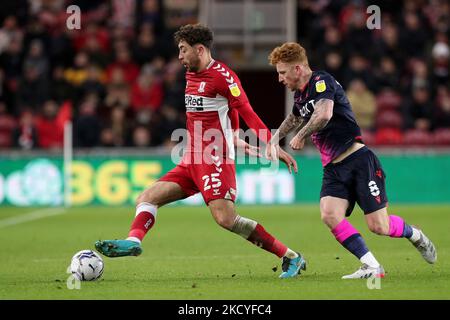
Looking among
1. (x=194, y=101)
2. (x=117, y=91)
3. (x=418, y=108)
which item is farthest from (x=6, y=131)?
(x=194, y=101)

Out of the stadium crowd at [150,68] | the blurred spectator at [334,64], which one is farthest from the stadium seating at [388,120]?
the blurred spectator at [334,64]

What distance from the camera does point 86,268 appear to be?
8.56m

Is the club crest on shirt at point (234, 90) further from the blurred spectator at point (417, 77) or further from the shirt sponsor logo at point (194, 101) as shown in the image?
the blurred spectator at point (417, 77)

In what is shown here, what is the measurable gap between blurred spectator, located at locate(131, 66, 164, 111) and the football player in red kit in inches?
456

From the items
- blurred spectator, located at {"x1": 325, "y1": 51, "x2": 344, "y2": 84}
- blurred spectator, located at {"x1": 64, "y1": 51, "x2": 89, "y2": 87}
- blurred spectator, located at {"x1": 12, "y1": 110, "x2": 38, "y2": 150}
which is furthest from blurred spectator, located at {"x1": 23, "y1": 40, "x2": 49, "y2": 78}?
blurred spectator, located at {"x1": 325, "y1": 51, "x2": 344, "y2": 84}

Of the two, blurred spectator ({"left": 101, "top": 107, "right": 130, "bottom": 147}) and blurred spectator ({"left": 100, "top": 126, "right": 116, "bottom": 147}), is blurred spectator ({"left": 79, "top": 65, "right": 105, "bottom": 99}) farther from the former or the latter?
blurred spectator ({"left": 100, "top": 126, "right": 116, "bottom": 147})

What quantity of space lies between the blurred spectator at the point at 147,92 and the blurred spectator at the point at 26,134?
2.14 meters

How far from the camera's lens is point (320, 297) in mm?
7324

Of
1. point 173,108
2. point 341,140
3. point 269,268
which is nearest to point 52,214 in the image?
point 173,108

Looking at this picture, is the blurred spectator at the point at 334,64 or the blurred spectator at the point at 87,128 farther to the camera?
the blurred spectator at the point at 334,64

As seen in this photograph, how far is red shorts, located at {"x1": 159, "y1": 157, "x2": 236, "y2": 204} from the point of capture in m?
8.83

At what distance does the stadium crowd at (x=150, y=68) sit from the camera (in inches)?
779

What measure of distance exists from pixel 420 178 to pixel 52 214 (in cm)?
691

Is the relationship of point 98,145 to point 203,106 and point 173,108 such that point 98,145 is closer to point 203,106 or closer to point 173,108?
point 173,108
